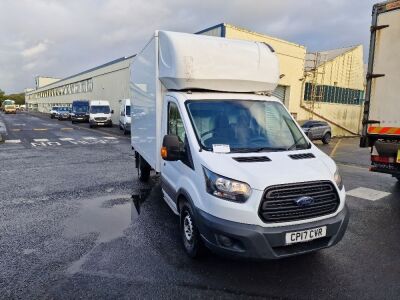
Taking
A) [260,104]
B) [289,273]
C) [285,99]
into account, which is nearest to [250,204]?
[289,273]

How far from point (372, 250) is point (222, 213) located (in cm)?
268

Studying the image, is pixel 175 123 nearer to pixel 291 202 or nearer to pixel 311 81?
pixel 291 202

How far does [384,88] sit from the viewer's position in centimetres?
639

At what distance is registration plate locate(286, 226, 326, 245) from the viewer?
3.38 metres

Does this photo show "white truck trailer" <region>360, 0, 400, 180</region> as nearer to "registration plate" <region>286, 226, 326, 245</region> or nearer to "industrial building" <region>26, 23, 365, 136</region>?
"registration plate" <region>286, 226, 326, 245</region>

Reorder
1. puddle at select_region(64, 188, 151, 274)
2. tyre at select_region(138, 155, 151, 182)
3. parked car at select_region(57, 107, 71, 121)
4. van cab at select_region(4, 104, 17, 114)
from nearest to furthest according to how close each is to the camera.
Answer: puddle at select_region(64, 188, 151, 274)
tyre at select_region(138, 155, 151, 182)
parked car at select_region(57, 107, 71, 121)
van cab at select_region(4, 104, 17, 114)

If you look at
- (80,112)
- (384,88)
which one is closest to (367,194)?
(384,88)

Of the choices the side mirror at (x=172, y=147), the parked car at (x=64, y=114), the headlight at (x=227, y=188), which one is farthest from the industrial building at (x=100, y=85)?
the headlight at (x=227, y=188)

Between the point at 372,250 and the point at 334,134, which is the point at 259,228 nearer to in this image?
the point at 372,250

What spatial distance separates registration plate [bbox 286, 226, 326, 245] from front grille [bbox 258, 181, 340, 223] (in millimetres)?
149

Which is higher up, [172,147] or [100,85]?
[100,85]

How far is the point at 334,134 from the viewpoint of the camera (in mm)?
30719

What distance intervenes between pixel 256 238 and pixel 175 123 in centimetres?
214

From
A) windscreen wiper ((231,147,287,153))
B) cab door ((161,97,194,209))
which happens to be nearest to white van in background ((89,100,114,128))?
cab door ((161,97,194,209))
